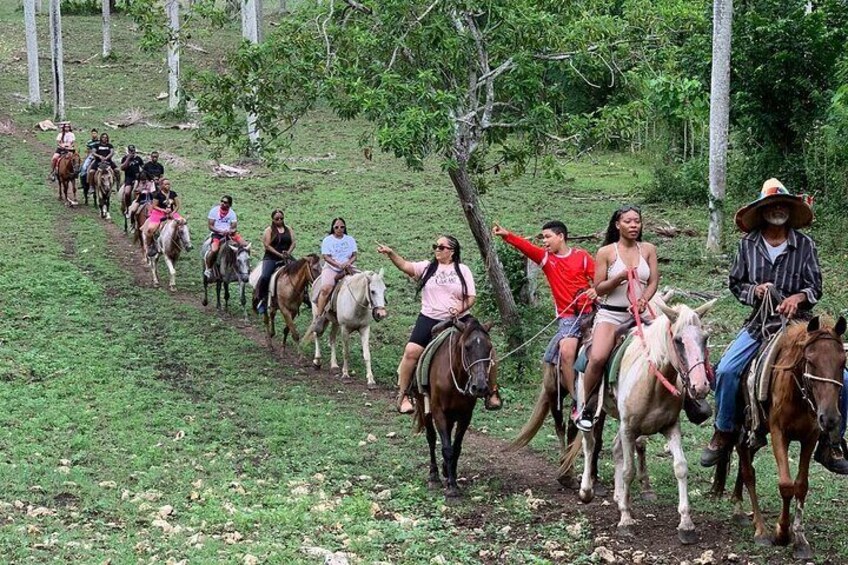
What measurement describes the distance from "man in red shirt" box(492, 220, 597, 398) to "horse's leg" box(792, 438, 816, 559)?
2548 mm

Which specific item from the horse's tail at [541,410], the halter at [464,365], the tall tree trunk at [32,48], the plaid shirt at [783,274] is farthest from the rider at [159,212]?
the tall tree trunk at [32,48]

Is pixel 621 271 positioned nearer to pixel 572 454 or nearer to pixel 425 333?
pixel 572 454

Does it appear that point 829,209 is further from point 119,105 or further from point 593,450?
point 119,105

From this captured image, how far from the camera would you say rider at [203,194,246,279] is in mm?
20656

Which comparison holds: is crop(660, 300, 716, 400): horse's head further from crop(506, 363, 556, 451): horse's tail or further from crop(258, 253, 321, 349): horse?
crop(258, 253, 321, 349): horse

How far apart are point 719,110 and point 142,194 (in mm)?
13457

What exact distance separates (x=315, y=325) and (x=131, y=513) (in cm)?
765

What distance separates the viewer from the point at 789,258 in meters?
8.74

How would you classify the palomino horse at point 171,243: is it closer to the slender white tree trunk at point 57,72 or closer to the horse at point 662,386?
the horse at point 662,386

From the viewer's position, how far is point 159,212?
23.5 metres

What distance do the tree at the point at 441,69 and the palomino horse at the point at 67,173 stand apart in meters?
15.7

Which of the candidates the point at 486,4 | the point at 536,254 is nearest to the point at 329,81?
the point at 486,4

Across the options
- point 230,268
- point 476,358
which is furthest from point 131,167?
point 476,358

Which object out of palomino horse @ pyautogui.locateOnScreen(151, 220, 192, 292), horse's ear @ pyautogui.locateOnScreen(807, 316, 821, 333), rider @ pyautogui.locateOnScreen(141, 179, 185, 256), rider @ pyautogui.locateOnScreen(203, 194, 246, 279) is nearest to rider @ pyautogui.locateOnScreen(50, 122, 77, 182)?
rider @ pyautogui.locateOnScreen(141, 179, 185, 256)
